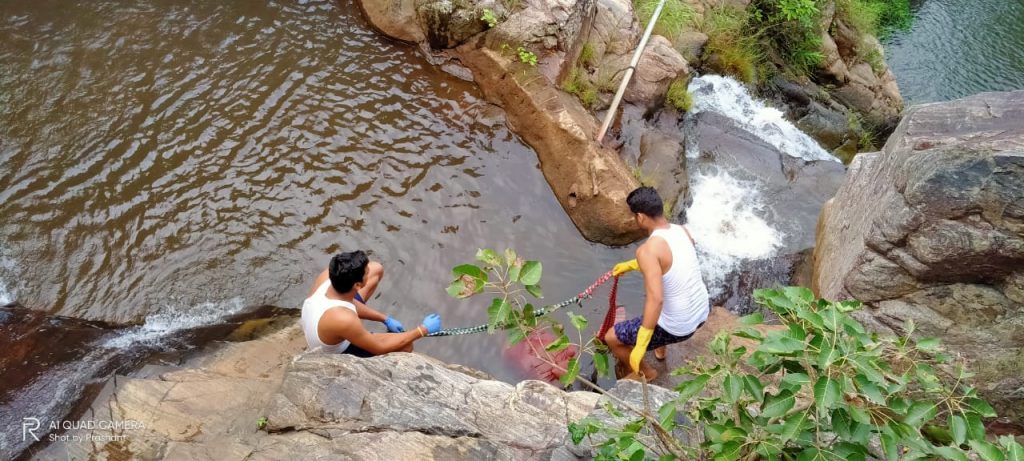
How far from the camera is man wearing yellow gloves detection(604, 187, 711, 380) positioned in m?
3.94

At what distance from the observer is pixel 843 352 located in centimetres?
200

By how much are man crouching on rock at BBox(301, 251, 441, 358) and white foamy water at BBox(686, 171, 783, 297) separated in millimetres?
3367

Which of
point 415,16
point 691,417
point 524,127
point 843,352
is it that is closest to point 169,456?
point 691,417

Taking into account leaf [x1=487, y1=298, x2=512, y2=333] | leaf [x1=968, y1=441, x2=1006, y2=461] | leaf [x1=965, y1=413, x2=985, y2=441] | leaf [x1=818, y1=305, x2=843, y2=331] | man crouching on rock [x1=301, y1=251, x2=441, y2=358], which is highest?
leaf [x1=818, y1=305, x2=843, y2=331]

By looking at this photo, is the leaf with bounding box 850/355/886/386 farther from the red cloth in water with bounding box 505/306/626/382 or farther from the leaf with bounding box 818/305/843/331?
the red cloth in water with bounding box 505/306/626/382

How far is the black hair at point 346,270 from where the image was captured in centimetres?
365

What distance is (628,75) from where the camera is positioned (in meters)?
7.14

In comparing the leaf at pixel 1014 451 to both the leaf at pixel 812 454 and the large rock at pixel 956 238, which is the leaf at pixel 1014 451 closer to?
the leaf at pixel 812 454

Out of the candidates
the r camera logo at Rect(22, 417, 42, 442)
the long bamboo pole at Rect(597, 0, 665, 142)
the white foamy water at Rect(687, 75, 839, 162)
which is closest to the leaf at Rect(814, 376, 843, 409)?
the r camera logo at Rect(22, 417, 42, 442)

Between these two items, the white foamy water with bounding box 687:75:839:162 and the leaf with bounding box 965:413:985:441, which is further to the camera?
the white foamy water with bounding box 687:75:839:162

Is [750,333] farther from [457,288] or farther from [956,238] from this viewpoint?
[956,238]

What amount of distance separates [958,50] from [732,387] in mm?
15068

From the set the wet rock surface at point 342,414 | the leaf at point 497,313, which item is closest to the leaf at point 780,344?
the leaf at point 497,313

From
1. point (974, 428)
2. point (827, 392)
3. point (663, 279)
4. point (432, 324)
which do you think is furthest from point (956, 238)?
point (432, 324)
